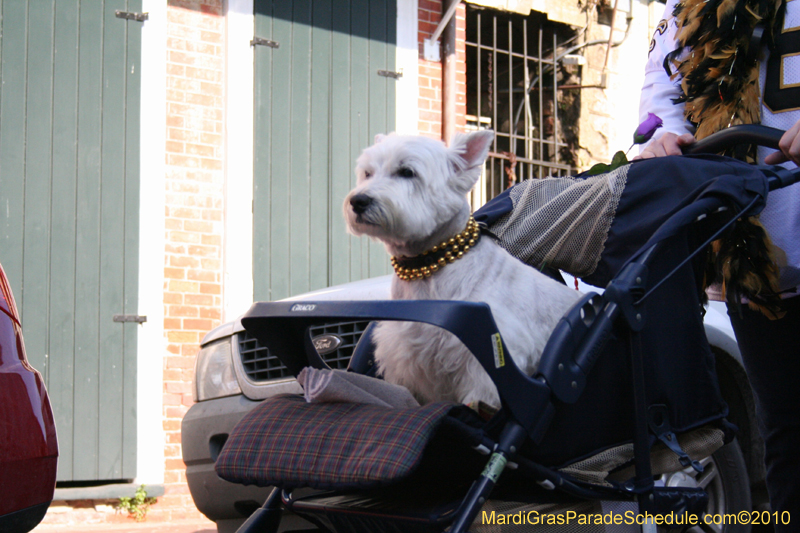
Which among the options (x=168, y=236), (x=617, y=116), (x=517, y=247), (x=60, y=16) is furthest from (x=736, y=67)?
(x=617, y=116)

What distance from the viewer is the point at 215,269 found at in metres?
6.57

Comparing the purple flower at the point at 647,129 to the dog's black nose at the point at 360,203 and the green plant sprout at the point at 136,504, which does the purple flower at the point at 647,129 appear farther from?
the green plant sprout at the point at 136,504

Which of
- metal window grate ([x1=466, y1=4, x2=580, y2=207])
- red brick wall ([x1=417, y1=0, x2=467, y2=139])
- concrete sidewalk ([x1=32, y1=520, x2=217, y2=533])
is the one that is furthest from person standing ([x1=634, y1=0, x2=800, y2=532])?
metal window grate ([x1=466, y1=4, x2=580, y2=207])

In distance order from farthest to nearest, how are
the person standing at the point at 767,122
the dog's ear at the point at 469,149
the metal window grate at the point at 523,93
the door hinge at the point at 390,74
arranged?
the metal window grate at the point at 523,93, the door hinge at the point at 390,74, the dog's ear at the point at 469,149, the person standing at the point at 767,122

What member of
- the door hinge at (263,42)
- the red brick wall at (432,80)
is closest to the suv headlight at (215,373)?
the door hinge at (263,42)

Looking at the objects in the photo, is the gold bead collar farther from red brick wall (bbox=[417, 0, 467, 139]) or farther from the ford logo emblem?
red brick wall (bbox=[417, 0, 467, 139])

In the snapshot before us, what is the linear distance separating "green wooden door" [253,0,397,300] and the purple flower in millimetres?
4505

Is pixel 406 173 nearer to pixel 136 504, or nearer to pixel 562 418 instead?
pixel 562 418

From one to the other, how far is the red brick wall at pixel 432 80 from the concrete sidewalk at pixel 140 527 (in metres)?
4.20

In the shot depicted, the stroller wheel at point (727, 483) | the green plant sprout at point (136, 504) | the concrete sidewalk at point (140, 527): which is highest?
the stroller wheel at point (727, 483)

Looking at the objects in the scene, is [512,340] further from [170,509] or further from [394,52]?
[394,52]

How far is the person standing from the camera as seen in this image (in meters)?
2.43

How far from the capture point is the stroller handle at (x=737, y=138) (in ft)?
7.32

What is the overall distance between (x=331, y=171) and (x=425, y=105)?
4.39ft
